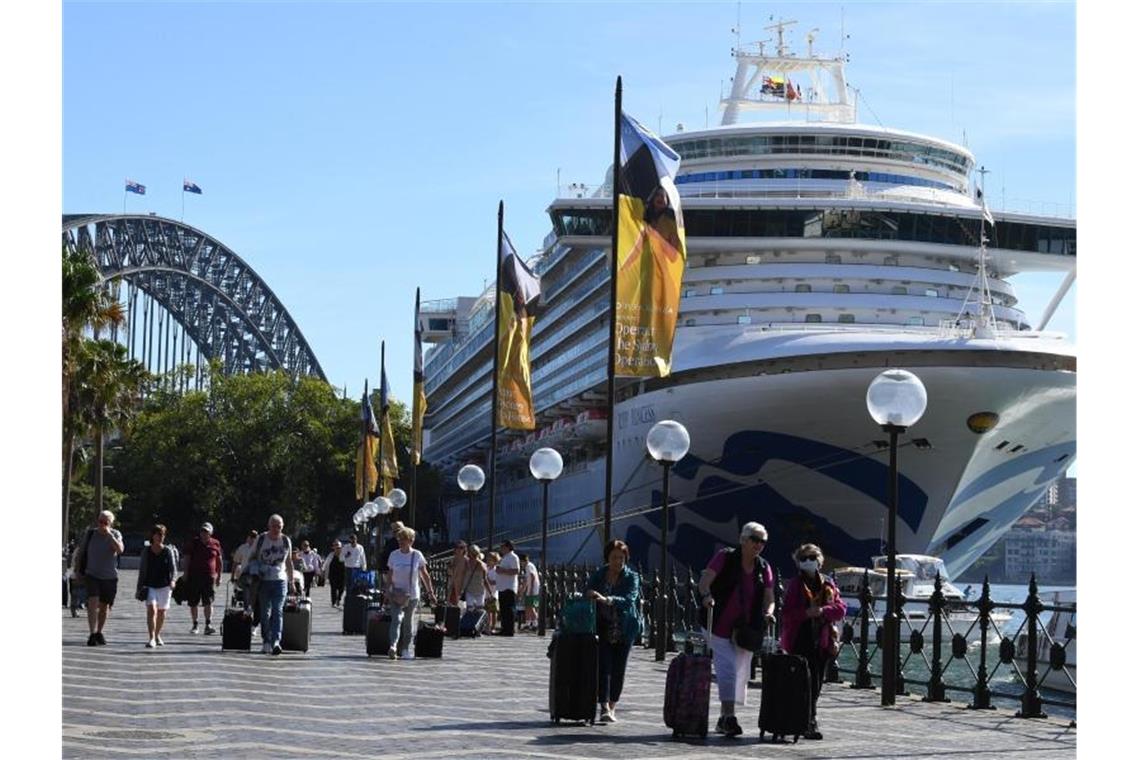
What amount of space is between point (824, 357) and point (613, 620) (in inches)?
1028

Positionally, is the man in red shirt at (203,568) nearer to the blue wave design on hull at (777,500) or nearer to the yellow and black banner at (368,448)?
the blue wave design on hull at (777,500)

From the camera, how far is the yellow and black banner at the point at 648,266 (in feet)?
74.5

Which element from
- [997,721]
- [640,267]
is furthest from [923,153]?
[997,721]

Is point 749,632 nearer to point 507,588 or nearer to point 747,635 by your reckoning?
point 747,635

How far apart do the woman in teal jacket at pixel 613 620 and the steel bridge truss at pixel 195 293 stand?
10690 centimetres

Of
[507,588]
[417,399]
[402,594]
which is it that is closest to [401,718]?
[402,594]

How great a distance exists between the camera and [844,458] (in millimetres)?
42531

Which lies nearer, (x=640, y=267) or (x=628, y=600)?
(x=628, y=600)

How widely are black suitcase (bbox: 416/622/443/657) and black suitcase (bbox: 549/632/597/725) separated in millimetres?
8239

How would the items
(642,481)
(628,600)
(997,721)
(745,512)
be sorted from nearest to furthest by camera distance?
(628,600), (997,721), (745,512), (642,481)

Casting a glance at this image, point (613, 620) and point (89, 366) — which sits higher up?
point (89, 366)

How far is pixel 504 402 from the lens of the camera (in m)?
29.6
